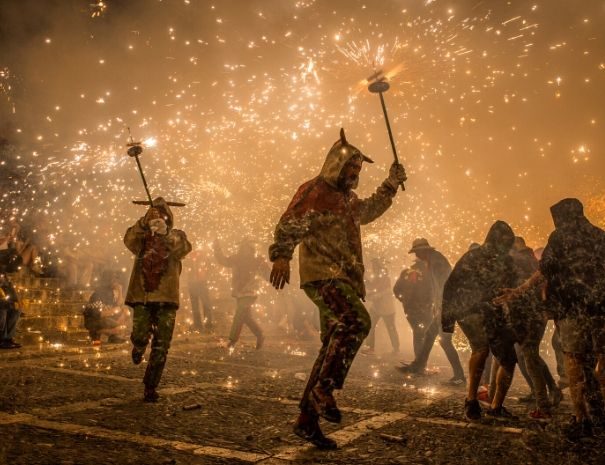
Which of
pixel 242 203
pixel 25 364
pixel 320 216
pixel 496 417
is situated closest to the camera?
pixel 320 216

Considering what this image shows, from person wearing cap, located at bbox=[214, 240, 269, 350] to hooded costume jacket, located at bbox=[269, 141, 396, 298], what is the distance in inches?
288

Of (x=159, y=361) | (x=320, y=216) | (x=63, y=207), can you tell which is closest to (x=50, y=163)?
(x=63, y=207)

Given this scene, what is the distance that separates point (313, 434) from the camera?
346 centimetres

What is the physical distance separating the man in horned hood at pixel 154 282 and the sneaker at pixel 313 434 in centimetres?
227

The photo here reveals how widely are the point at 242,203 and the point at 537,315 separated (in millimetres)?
18355

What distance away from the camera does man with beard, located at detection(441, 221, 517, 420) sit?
5004 mm

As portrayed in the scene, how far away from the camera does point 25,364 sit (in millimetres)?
6973

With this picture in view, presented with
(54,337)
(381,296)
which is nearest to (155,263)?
(54,337)

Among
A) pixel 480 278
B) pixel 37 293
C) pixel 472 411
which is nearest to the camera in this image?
pixel 472 411

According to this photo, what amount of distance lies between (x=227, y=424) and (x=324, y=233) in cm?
179

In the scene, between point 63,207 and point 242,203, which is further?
point 242,203

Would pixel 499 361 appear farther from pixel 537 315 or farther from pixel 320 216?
pixel 320 216

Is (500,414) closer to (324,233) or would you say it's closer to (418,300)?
(324,233)

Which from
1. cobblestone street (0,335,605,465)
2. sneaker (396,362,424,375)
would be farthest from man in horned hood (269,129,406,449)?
sneaker (396,362,424,375)
